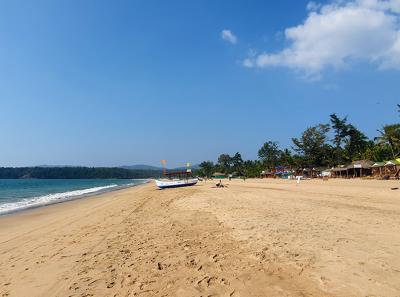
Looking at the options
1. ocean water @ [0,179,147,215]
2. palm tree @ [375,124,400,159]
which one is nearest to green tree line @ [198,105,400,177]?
palm tree @ [375,124,400,159]

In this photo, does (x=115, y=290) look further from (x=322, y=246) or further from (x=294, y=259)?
(x=322, y=246)

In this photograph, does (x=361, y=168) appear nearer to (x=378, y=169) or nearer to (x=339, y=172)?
(x=378, y=169)

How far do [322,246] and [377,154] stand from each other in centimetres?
6163

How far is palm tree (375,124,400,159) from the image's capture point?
186 ft

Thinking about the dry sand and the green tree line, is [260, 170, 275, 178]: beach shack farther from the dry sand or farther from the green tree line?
the dry sand

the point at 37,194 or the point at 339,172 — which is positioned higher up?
the point at 339,172

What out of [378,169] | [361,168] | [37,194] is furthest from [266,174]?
[37,194]

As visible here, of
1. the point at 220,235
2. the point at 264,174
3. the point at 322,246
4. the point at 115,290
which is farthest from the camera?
the point at 264,174

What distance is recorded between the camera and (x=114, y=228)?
11.7 m

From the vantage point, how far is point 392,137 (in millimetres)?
56625

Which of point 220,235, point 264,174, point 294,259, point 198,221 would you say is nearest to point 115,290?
point 294,259

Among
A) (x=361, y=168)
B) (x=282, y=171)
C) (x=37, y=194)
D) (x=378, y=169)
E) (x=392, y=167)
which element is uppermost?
(x=282, y=171)

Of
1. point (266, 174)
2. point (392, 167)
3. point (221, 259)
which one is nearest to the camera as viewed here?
point (221, 259)

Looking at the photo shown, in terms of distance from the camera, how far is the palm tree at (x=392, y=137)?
186ft
